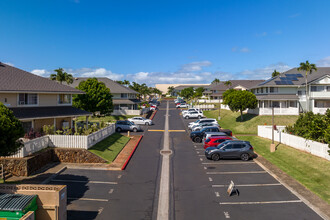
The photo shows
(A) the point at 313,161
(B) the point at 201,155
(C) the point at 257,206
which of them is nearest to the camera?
(C) the point at 257,206

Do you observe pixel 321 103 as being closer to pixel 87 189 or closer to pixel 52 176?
pixel 87 189

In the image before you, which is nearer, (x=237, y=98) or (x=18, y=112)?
(x=18, y=112)

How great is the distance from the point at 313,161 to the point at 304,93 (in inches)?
1215

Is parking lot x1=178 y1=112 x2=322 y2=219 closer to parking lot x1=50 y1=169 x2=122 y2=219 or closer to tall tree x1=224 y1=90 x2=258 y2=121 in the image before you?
parking lot x1=50 y1=169 x2=122 y2=219

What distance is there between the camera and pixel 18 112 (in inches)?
864

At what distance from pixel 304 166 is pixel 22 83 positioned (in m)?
27.1

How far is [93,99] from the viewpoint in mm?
39281

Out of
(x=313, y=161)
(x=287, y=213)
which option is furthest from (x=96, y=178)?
(x=313, y=161)

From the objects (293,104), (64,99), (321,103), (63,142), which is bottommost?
(63,142)

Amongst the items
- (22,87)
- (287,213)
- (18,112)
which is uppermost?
(22,87)

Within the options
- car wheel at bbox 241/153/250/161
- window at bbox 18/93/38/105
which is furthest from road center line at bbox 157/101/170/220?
window at bbox 18/93/38/105

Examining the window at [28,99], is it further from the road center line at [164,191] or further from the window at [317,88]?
the window at [317,88]

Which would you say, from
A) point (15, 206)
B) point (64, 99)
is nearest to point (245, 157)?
point (15, 206)

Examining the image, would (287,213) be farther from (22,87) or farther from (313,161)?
(22,87)
